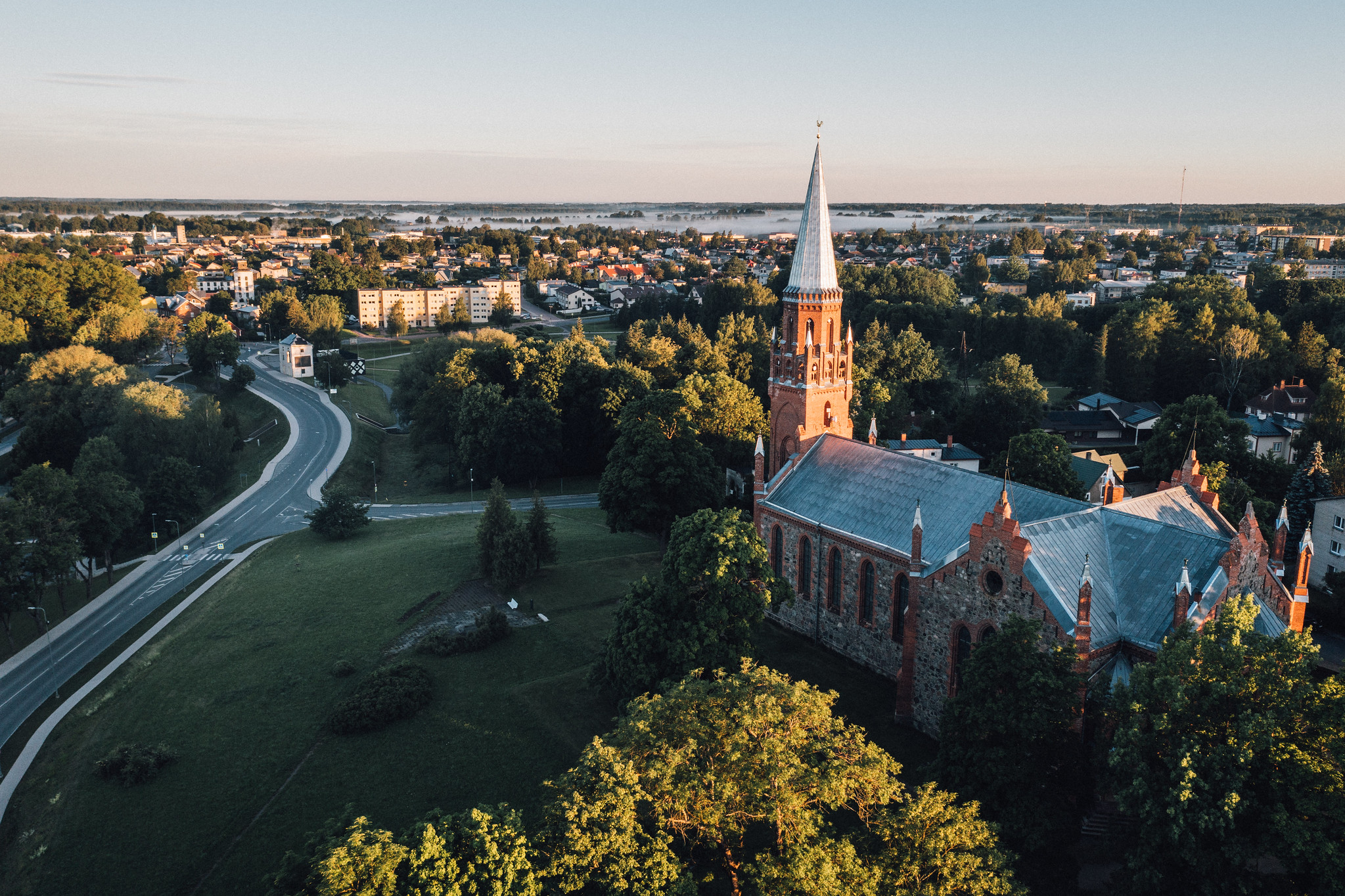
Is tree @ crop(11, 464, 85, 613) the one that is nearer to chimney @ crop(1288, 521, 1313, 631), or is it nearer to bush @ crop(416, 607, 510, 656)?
bush @ crop(416, 607, 510, 656)

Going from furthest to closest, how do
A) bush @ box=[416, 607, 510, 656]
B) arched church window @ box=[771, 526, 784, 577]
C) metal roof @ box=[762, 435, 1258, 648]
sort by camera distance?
arched church window @ box=[771, 526, 784, 577] < bush @ box=[416, 607, 510, 656] < metal roof @ box=[762, 435, 1258, 648]

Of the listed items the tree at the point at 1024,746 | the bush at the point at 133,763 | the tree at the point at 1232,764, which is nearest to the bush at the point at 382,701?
the bush at the point at 133,763

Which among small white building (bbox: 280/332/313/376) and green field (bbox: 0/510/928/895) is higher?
small white building (bbox: 280/332/313/376)

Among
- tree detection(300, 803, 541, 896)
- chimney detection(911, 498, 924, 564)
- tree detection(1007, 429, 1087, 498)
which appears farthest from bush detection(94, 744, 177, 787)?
tree detection(1007, 429, 1087, 498)

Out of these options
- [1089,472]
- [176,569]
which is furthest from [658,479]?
[1089,472]

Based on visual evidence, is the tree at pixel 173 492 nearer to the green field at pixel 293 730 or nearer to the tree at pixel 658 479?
the green field at pixel 293 730

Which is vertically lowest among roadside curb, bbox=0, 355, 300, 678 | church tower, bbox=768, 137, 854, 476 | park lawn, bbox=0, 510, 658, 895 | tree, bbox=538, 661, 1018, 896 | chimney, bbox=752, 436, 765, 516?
roadside curb, bbox=0, 355, 300, 678

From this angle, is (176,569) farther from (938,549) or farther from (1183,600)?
(1183,600)
